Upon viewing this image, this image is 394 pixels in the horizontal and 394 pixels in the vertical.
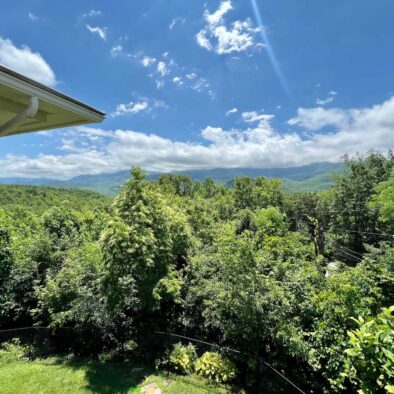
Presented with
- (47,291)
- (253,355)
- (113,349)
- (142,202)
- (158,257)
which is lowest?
(113,349)

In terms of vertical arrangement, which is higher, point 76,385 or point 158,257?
point 158,257

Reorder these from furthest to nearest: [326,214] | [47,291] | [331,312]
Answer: [326,214], [47,291], [331,312]

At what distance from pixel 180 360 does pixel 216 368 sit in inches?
48.7

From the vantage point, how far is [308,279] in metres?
9.47

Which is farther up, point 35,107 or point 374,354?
point 35,107

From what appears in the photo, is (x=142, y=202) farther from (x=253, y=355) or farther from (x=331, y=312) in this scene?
(x=331, y=312)

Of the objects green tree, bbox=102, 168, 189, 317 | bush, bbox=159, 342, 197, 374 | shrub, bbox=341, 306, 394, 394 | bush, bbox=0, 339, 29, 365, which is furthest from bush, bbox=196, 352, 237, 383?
shrub, bbox=341, 306, 394, 394

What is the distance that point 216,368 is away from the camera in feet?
27.6

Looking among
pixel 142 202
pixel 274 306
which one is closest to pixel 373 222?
pixel 274 306

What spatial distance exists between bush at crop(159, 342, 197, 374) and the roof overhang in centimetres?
833

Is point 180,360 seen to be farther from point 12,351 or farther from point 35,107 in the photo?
point 35,107

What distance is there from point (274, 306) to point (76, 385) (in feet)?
20.7

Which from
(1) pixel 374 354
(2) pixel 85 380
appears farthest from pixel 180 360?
(1) pixel 374 354

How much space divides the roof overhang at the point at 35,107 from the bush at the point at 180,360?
27.3ft
